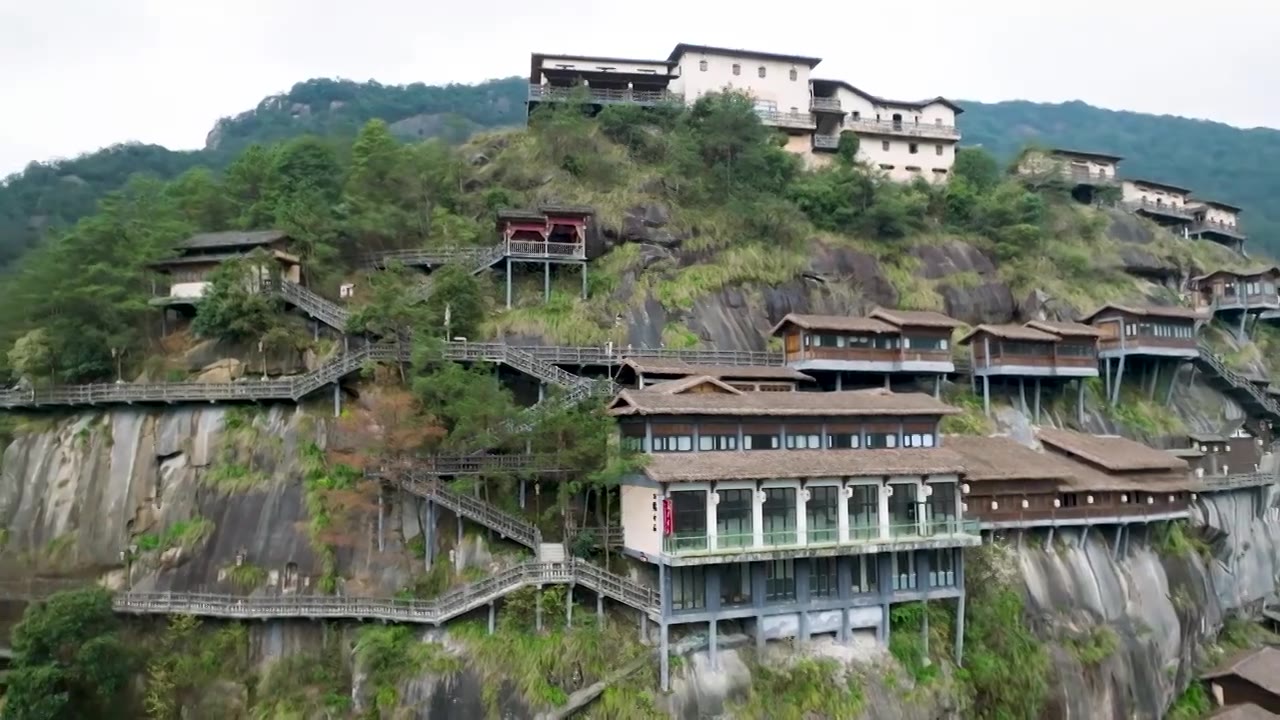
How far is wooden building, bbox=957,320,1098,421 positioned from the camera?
43438mm

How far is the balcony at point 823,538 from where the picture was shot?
2859 cm

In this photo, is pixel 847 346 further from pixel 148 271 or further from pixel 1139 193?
pixel 1139 193

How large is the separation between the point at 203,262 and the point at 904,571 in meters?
35.6

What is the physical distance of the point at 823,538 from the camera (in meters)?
30.7

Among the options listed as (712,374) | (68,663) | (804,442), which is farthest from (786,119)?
(68,663)

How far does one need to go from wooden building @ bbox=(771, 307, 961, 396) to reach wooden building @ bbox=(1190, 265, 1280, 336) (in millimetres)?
29354

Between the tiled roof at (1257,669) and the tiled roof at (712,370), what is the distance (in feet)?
73.2

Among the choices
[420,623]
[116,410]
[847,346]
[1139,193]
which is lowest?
[420,623]

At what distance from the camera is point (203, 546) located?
33.3 m

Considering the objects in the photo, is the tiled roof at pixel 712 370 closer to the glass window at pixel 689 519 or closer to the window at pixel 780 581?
the glass window at pixel 689 519

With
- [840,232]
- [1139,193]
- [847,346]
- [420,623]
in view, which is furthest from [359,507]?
[1139,193]

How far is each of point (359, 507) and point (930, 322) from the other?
2839cm

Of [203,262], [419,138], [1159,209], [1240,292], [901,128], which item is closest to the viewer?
[203,262]

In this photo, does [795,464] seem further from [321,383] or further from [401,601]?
[321,383]
